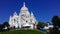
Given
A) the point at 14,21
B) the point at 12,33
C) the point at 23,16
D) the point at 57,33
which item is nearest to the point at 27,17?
the point at 23,16

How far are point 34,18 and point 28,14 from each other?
342 centimetres

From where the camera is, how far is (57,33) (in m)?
21.9

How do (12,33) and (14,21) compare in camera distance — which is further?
(14,21)

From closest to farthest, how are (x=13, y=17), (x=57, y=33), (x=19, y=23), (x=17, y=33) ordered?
1. (x=57, y=33)
2. (x=17, y=33)
3. (x=19, y=23)
4. (x=13, y=17)

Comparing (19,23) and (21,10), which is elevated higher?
(21,10)

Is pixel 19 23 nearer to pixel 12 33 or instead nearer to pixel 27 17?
pixel 27 17

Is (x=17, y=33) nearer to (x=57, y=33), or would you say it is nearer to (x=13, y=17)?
(x=57, y=33)

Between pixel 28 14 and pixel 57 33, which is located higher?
pixel 28 14

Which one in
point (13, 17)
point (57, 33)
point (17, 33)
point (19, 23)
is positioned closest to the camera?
point (57, 33)

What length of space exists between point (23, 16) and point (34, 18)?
5.55m

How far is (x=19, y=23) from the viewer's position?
92.1 metres

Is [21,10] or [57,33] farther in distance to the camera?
[21,10]

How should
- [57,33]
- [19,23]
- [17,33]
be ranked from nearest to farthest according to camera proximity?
[57,33]
[17,33]
[19,23]

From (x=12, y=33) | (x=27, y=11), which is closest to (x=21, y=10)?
(x=27, y=11)
